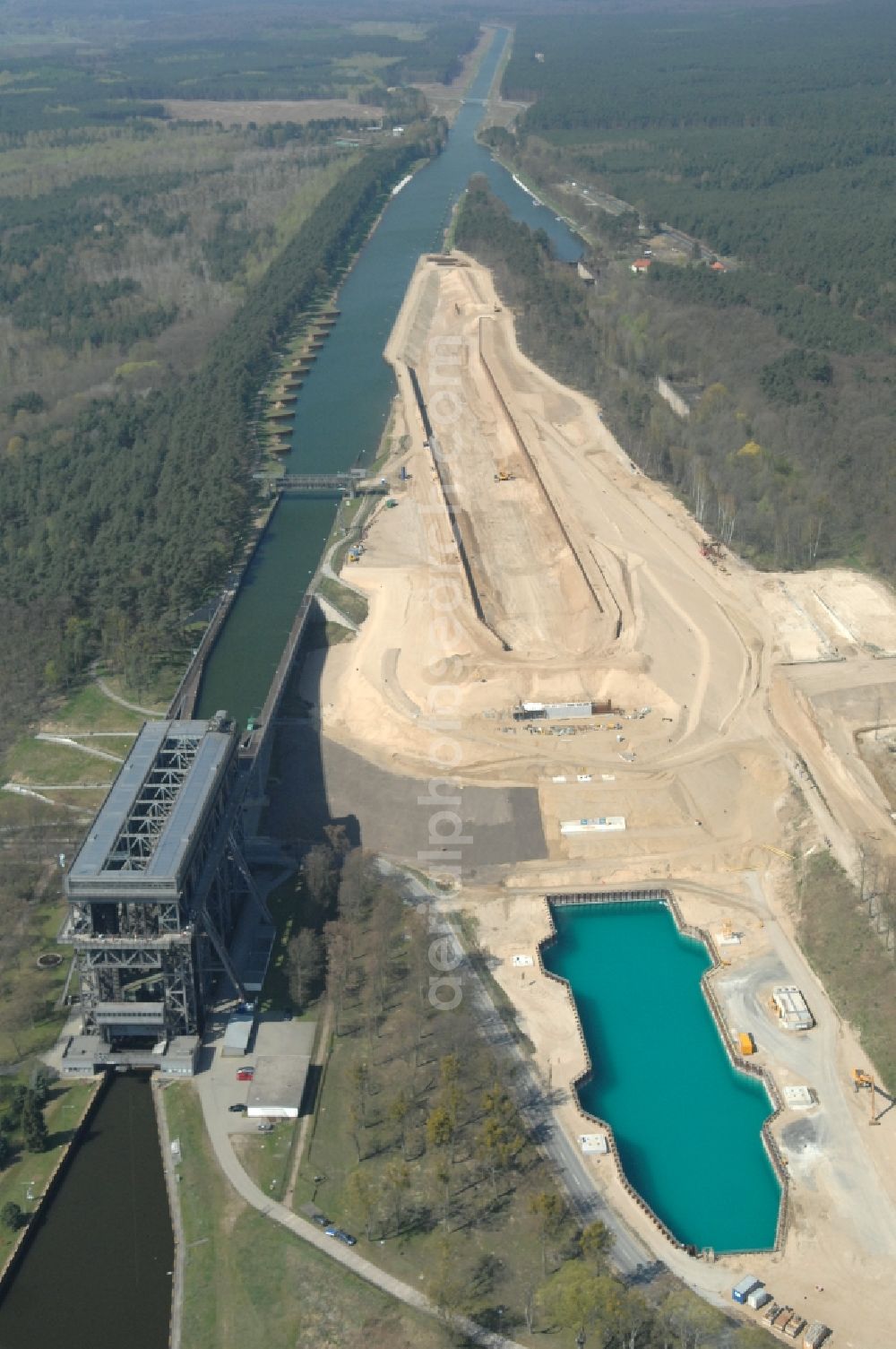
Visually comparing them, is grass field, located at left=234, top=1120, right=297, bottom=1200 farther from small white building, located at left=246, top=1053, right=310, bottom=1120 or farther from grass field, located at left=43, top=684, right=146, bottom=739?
grass field, located at left=43, top=684, right=146, bottom=739

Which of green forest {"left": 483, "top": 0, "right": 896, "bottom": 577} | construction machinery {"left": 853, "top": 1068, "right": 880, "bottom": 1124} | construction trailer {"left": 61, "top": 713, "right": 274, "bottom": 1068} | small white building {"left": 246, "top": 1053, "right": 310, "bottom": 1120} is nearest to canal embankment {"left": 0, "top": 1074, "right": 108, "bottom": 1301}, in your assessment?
construction trailer {"left": 61, "top": 713, "right": 274, "bottom": 1068}

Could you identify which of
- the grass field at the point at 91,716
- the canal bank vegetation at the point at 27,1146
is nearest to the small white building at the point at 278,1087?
the canal bank vegetation at the point at 27,1146

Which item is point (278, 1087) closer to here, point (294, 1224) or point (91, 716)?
point (294, 1224)

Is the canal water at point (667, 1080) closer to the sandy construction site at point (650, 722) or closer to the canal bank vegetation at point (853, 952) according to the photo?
the sandy construction site at point (650, 722)

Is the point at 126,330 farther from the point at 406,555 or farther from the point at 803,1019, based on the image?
the point at 803,1019

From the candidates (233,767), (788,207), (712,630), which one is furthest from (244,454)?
(788,207)

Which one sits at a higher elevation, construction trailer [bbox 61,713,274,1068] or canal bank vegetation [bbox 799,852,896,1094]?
construction trailer [bbox 61,713,274,1068]
